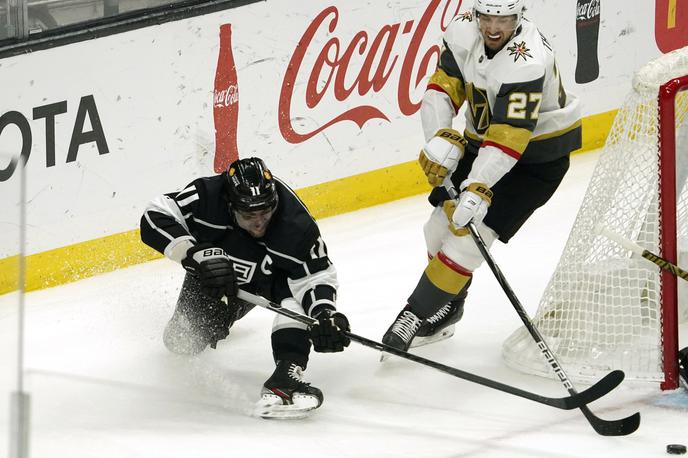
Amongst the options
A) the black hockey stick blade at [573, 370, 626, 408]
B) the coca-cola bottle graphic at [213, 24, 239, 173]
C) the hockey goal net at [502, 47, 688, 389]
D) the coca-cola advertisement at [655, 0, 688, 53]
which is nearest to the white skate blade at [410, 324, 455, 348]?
the hockey goal net at [502, 47, 688, 389]

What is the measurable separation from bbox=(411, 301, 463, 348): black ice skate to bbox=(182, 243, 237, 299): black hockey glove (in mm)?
821

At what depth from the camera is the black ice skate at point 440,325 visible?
4.46m

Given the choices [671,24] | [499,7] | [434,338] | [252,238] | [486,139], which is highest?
[499,7]

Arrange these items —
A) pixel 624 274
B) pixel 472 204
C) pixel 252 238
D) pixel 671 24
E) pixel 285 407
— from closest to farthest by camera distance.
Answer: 1. pixel 285 407
2. pixel 472 204
3. pixel 252 238
4. pixel 624 274
5. pixel 671 24

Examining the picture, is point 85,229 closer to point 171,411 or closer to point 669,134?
point 171,411

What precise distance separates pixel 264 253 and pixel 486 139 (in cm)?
75

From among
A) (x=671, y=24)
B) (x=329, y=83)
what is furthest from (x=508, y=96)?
(x=671, y=24)

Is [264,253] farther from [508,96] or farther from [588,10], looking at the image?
[588,10]

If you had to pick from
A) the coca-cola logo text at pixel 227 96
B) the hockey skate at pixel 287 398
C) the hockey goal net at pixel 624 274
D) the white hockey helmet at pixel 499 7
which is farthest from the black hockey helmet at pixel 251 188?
the coca-cola logo text at pixel 227 96

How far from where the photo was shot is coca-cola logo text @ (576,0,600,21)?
640 cm

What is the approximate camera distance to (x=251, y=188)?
12.3 feet

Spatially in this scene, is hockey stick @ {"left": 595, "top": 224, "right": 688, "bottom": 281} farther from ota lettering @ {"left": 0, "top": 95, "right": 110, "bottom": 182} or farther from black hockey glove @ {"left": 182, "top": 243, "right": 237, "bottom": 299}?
ota lettering @ {"left": 0, "top": 95, "right": 110, "bottom": 182}

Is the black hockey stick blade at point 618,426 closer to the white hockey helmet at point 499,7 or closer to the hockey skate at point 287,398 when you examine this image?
the hockey skate at point 287,398

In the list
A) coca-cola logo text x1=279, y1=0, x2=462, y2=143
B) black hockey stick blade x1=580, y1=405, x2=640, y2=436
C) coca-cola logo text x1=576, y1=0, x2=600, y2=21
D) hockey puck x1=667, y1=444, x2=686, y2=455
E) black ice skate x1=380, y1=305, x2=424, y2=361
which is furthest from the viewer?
coca-cola logo text x1=576, y1=0, x2=600, y2=21
